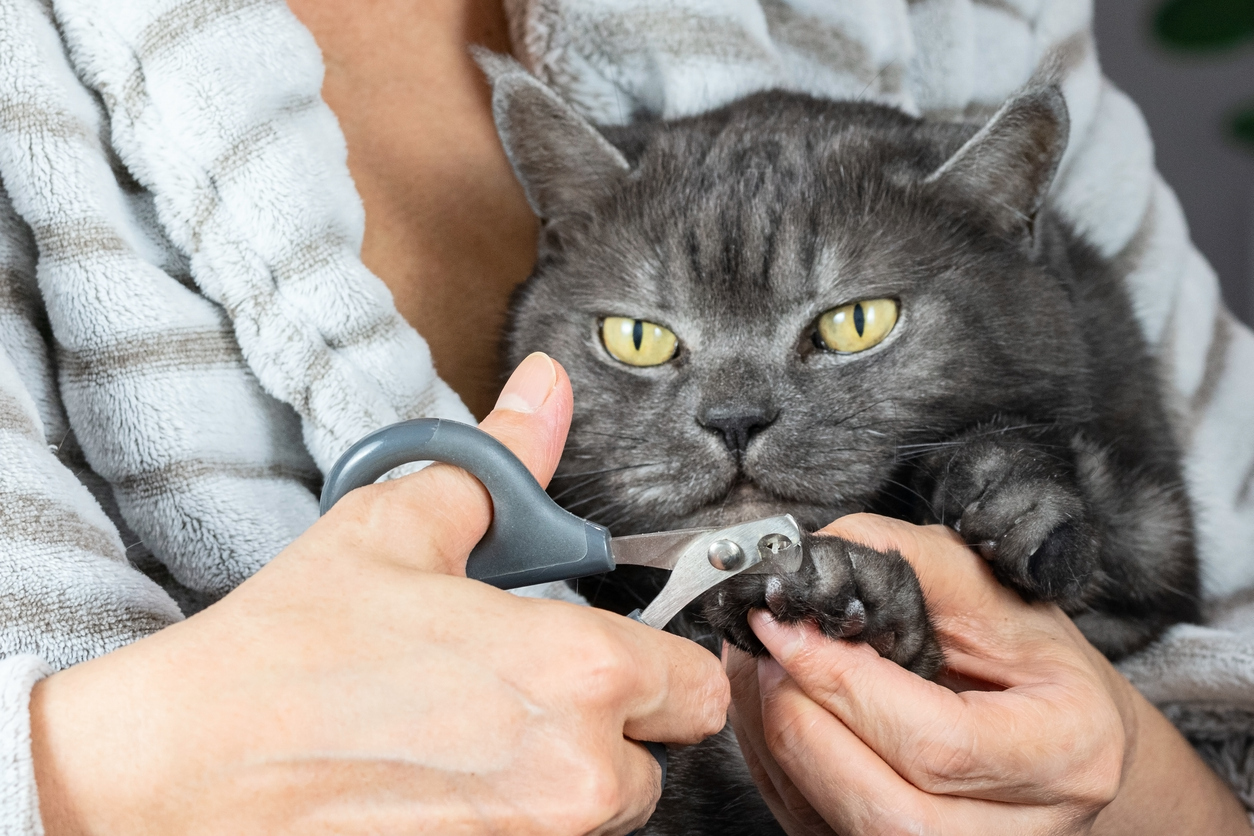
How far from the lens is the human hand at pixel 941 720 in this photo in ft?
2.37

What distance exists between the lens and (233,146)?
3.35ft

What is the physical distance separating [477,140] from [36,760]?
1.01 meters

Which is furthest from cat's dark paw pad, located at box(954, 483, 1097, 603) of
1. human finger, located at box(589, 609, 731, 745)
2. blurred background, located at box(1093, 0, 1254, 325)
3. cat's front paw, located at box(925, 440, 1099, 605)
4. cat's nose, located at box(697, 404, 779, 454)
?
blurred background, located at box(1093, 0, 1254, 325)

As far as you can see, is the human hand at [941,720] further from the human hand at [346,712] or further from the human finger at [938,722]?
the human hand at [346,712]

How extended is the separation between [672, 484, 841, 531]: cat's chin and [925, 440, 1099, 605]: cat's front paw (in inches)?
4.7

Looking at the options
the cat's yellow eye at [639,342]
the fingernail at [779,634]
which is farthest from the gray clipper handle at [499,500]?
the cat's yellow eye at [639,342]

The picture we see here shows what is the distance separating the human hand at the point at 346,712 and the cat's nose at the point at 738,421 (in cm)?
44

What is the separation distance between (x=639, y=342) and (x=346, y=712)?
69 cm

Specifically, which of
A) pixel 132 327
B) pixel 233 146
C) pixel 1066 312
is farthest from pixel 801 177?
pixel 132 327

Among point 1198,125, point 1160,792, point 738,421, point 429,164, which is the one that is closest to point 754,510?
point 738,421

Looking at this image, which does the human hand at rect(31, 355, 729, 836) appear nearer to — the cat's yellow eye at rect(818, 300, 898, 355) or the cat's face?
the cat's face

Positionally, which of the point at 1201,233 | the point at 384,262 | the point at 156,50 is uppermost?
the point at 156,50

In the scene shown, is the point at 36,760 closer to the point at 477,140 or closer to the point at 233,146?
the point at 233,146

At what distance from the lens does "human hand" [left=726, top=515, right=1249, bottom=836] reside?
72 centimetres
